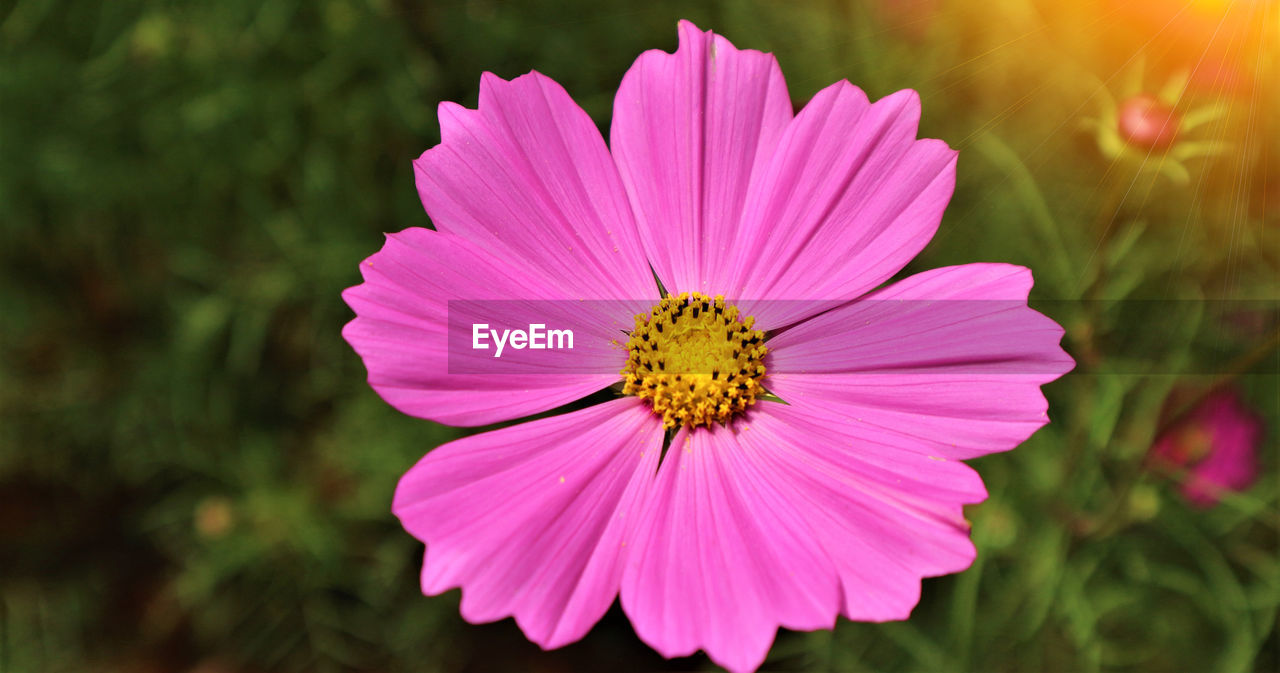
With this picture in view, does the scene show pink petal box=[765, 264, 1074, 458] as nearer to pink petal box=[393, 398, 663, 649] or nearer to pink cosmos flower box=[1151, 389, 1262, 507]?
pink petal box=[393, 398, 663, 649]

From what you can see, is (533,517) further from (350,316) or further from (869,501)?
(350,316)

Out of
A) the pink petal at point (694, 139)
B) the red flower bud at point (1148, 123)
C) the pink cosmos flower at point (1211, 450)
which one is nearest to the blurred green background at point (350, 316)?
the pink cosmos flower at point (1211, 450)

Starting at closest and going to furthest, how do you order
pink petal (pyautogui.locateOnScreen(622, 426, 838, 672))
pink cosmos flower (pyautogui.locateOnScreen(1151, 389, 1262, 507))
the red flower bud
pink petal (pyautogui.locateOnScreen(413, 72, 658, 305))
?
pink petal (pyautogui.locateOnScreen(622, 426, 838, 672)) < pink petal (pyautogui.locateOnScreen(413, 72, 658, 305)) < the red flower bud < pink cosmos flower (pyautogui.locateOnScreen(1151, 389, 1262, 507))

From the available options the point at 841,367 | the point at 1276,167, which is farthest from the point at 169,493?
the point at 1276,167

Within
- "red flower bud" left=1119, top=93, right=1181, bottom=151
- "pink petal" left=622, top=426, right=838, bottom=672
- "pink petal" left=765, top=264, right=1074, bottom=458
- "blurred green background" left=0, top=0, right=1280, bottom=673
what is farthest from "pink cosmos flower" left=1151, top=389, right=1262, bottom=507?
"pink petal" left=622, top=426, right=838, bottom=672

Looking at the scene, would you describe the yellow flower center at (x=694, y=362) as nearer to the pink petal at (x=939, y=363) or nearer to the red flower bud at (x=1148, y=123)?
the pink petal at (x=939, y=363)

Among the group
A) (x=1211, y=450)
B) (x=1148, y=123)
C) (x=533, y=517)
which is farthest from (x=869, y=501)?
(x=1211, y=450)

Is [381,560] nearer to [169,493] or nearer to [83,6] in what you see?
[169,493]
